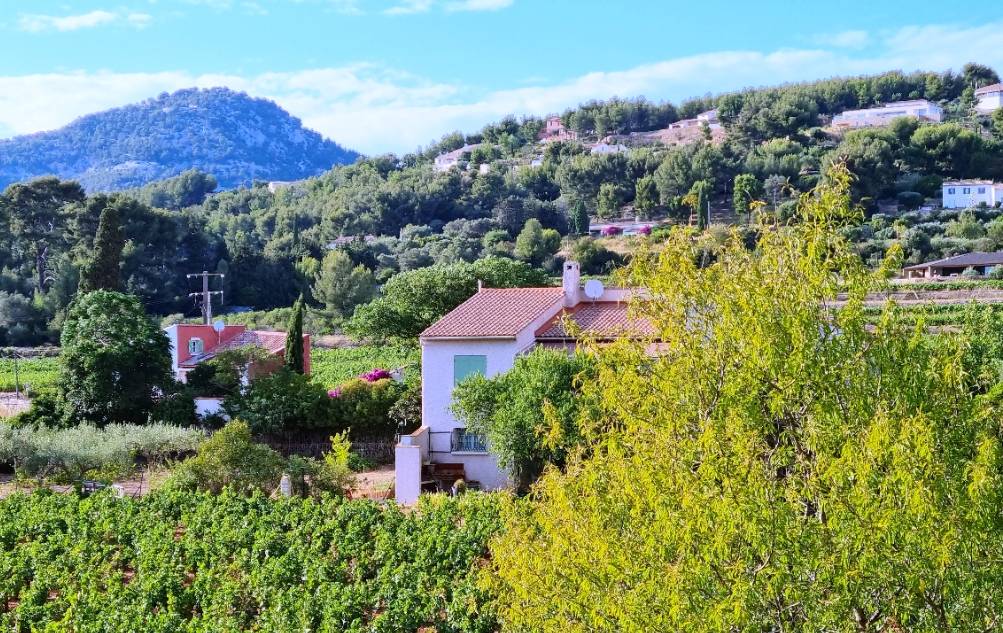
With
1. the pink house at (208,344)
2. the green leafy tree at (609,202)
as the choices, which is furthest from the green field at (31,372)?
the green leafy tree at (609,202)

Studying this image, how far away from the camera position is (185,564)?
19.3 meters

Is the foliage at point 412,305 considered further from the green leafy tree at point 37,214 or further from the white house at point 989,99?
the white house at point 989,99

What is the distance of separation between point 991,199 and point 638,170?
3446cm

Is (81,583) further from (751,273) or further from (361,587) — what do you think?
(751,273)

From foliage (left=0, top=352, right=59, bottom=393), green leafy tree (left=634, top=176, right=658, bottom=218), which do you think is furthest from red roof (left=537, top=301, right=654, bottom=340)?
green leafy tree (left=634, top=176, right=658, bottom=218)

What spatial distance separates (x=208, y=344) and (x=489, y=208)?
6503 cm

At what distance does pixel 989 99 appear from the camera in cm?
14000

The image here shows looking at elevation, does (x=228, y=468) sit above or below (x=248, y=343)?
below

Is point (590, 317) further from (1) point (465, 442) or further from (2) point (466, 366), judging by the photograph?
(1) point (465, 442)

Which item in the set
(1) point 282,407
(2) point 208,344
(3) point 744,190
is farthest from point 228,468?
(3) point 744,190

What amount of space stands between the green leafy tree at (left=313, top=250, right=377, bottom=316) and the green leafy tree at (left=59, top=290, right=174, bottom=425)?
36420 mm

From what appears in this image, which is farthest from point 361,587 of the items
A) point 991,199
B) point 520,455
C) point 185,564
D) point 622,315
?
point 991,199

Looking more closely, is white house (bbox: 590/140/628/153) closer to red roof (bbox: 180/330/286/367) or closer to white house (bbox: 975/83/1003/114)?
white house (bbox: 975/83/1003/114)

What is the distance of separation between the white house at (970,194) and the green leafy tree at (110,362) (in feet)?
241
